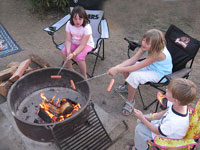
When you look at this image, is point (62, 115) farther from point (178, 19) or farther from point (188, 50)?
point (178, 19)

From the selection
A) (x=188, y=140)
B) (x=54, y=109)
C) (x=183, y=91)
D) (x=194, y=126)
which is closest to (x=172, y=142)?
(x=188, y=140)

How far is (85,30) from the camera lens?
3.04 meters

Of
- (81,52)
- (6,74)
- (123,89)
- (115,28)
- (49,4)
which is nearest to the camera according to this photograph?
(6,74)

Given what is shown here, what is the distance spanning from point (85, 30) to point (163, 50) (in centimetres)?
124

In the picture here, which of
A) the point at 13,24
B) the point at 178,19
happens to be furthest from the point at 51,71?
the point at 178,19

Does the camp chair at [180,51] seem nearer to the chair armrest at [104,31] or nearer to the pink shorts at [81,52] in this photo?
the chair armrest at [104,31]

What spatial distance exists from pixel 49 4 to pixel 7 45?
1.80 m

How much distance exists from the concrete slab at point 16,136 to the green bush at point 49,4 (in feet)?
11.1

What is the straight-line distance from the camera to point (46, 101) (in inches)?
103

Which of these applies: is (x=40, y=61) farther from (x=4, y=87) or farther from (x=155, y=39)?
(x=155, y=39)

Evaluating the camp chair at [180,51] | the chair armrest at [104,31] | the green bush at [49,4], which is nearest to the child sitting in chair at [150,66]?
the camp chair at [180,51]

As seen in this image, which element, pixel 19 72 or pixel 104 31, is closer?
pixel 19 72

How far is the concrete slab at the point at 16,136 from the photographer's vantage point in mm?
2275

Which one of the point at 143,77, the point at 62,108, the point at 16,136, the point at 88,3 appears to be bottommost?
the point at 16,136
